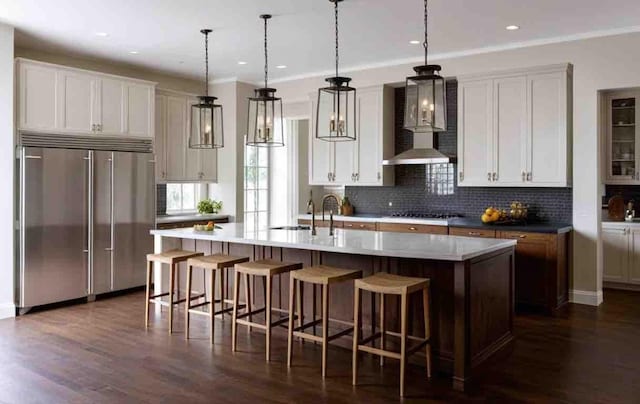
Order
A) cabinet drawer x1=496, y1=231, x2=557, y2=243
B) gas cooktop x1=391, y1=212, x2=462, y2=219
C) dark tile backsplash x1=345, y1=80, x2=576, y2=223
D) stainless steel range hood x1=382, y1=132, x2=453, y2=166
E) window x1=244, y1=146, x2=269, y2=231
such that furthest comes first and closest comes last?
window x1=244, y1=146, x2=269, y2=231 < gas cooktop x1=391, y1=212, x2=462, y2=219 < stainless steel range hood x1=382, y1=132, x2=453, y2=166 < dark tile backsplash x1=345, y1=80, x2=576, y2=223 < cabinet drawer x1=496, y1=231, x2=557, y2=243

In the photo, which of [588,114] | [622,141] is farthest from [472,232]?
[622,141]

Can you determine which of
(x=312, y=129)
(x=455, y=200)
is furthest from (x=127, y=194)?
(x=455, y=200)

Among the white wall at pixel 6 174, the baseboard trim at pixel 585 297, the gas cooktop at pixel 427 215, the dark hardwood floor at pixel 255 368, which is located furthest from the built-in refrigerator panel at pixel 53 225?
the baseboard trim at pixel 585 297

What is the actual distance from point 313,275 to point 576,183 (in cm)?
347

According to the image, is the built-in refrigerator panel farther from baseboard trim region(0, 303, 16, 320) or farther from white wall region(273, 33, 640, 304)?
white wall region(273, 33, 640, 304)

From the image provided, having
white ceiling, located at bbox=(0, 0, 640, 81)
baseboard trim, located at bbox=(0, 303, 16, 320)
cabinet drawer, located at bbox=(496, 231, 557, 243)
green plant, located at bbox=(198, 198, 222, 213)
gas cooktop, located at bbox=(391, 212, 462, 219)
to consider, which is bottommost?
baseboard trim, located at bbox=(0, 303, 16, 320)

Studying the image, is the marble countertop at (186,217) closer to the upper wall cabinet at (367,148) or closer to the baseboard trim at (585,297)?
the upper wall cabinet at (367,148)

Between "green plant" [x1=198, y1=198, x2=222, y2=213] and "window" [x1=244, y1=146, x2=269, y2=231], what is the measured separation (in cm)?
52

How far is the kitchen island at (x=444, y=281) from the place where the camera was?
359 centimetres

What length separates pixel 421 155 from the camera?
6.62 meters

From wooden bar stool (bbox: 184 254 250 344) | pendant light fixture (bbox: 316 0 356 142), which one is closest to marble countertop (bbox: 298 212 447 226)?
pendant light fixture (bbox: 316 0 356 142)

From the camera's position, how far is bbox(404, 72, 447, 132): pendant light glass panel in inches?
149

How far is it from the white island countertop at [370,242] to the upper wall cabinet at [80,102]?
6.05 feet

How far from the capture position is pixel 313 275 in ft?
12.8
